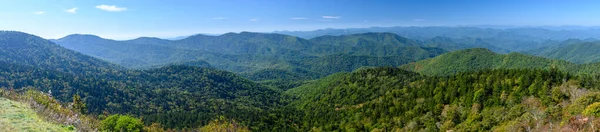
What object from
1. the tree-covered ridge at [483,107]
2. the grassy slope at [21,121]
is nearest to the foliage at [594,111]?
the tree-covered ridge at [483,107]

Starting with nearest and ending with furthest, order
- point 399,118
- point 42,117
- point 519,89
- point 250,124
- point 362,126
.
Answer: point 42,117, point 519,89, point 399,118, point 362,126, point 250,124

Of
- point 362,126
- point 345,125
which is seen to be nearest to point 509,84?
point 362,126

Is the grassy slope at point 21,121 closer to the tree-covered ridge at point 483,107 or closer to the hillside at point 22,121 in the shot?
the hillside at point 22,121

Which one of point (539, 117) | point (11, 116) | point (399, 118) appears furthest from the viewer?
point (399, 118)

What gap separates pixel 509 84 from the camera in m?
77.1

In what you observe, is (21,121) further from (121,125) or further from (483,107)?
(483,107)

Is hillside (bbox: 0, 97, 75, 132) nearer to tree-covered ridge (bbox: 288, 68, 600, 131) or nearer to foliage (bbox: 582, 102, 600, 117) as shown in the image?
tree-covered ridge (bbox: 288, 68, 600, 131)

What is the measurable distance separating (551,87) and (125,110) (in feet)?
655

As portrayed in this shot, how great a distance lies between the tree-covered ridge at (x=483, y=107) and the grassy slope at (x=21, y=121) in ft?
185

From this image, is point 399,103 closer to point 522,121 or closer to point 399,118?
point 399,118

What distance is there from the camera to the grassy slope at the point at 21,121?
31984 mm

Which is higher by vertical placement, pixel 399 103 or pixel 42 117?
pixel 42 117

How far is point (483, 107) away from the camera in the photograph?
2931 inches

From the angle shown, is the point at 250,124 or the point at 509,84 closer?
the point at 509,84
